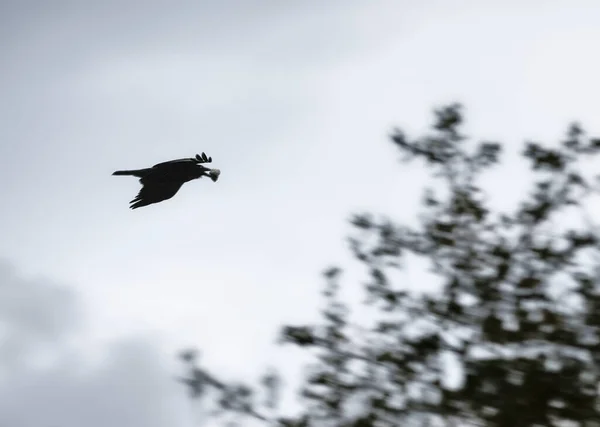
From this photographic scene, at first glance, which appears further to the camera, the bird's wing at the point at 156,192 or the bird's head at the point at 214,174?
the bird's wing at the point at 156,192

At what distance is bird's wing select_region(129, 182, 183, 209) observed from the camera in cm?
1612

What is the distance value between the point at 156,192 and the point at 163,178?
22 cm

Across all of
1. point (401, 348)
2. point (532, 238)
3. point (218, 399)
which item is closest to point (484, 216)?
point (532, 238)

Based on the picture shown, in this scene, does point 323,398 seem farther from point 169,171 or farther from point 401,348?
point 169,171

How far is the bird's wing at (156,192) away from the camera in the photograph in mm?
16125

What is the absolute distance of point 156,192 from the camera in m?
16.2

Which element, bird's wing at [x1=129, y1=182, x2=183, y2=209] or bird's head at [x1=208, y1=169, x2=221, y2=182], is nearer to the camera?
bird's head at [x1=208, y1=169, x2=221, y2=182]

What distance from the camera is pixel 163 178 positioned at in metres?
16.2

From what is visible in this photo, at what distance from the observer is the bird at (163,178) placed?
1602cm

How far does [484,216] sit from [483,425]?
108 inches

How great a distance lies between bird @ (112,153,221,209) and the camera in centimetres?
1602

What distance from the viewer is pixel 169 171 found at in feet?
52.7

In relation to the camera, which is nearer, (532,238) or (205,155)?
(532,238)

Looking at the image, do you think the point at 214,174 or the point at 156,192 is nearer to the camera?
the point at 214,174
